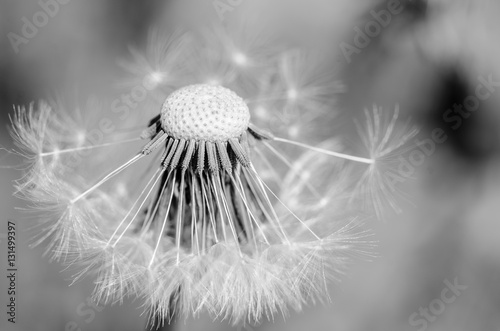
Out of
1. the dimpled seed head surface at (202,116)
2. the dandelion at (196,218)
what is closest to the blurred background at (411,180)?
the dandelion at (196,218)

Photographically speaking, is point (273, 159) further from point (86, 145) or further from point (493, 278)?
point (493, 278)

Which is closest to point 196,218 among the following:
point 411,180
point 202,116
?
point 202,116

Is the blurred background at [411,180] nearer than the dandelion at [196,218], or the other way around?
the dandelion at [196,218]

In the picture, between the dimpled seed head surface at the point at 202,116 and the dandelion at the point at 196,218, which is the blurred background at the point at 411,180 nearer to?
the dandelion at the point at 196,218

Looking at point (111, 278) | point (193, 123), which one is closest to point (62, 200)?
point (111, 278)

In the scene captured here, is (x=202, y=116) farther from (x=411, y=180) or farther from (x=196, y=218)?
(x=411, y=180)
